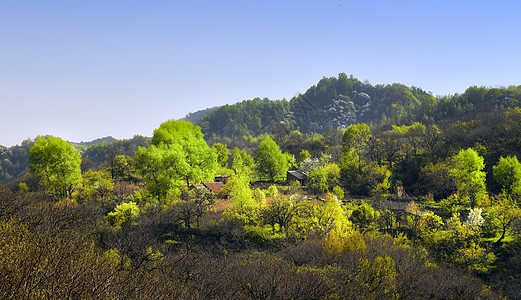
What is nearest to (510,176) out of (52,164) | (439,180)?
(439,180)

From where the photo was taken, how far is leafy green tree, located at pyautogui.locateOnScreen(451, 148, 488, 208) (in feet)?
130

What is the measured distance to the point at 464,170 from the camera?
41844mm

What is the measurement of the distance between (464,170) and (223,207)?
32611mm

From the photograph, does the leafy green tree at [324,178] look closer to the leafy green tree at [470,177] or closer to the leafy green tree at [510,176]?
the leafy green tree at [470,177]

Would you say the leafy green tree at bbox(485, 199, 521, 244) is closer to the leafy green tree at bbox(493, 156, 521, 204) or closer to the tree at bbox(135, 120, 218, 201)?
the leafy green tree at bbox(493, 156, 521, 204)

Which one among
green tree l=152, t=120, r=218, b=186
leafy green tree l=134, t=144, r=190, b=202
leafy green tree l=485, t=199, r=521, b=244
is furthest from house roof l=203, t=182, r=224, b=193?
leafy green tree l=485, t=199, r=521, b=244

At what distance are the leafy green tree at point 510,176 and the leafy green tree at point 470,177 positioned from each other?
308cm

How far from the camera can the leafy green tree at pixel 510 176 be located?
40.2 meters

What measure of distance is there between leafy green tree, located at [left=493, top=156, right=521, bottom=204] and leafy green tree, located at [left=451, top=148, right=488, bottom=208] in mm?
3078

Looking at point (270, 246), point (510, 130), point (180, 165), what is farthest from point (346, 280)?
point (510, 130)

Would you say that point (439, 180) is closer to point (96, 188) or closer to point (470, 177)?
point (470, 177)

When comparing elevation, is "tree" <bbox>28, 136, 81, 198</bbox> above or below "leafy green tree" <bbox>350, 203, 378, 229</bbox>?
above

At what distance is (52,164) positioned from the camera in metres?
→ 40.0

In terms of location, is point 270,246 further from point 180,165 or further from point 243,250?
point 180,165
